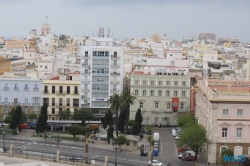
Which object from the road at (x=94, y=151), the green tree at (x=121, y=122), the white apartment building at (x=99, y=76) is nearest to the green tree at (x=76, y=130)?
the road at (x=94, y=151)

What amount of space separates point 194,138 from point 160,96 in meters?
22.7

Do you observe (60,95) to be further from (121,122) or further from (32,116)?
(121,122)

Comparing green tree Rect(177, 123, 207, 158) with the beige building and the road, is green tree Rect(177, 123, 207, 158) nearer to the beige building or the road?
the road

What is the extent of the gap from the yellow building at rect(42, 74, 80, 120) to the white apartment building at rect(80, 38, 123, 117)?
101cm

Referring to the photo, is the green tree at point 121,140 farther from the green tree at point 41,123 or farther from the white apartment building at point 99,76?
the white apartment building at point 99,76

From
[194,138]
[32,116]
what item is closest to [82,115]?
[32,116]

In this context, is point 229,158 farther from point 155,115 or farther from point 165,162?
point 155,115

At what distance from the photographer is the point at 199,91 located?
3007 inches

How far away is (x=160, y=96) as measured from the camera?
277 feet

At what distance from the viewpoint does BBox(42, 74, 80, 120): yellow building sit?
84.6 meters

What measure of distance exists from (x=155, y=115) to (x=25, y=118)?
60.4ft

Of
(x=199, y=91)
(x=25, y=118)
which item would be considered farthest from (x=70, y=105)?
(x=199, y=91)

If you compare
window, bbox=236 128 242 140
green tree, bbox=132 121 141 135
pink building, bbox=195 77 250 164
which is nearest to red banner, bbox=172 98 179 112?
green tree, bbox=132 121 141 135

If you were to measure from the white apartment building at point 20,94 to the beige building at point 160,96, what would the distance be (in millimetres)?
13661
